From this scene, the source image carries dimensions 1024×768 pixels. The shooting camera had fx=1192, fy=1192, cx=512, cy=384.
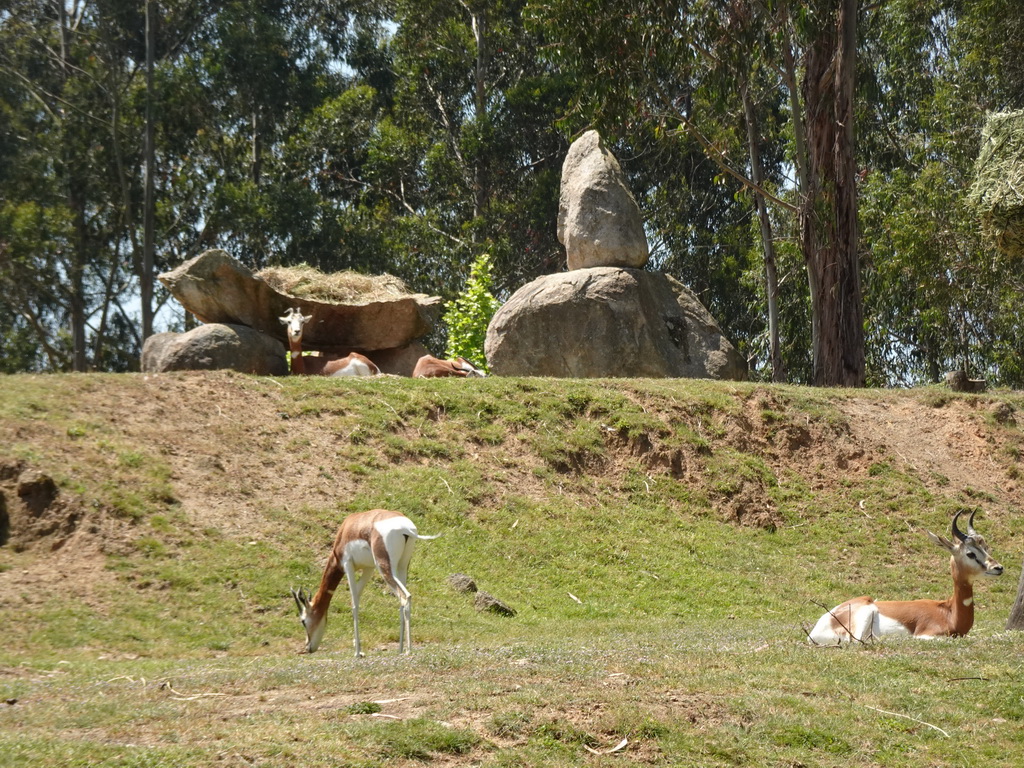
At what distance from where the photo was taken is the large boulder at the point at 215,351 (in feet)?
67.2

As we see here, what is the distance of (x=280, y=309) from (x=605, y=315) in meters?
6.23

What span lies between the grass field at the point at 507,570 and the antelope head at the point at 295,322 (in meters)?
3.07

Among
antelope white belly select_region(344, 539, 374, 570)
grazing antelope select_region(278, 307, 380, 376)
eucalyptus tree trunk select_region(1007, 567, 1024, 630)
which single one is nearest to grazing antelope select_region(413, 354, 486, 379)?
grazing antelope select_region(278, 307, 380, 376)

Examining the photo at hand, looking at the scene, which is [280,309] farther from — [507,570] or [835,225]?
[835,225]

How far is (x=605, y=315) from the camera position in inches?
847

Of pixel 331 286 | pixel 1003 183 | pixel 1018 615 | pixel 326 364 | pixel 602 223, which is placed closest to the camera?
pixel 1018 615

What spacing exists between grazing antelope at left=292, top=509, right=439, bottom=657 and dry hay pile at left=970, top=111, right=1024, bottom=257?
6.13 m

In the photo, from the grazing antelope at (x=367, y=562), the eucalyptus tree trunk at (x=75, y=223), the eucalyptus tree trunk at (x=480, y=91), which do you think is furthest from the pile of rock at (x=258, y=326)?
the eucalyptus tree trunk at (x=75, y=223)

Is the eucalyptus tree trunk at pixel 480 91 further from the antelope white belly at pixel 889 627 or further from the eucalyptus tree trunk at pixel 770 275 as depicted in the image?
the antelope white belly at pixel 889 627

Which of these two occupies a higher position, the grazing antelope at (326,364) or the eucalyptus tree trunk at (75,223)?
the eucalyptus tree trunk at (75,223)

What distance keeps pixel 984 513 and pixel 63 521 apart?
1272 cm

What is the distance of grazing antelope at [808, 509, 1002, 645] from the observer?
10.5m

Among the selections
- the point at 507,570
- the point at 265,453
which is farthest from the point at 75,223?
the point at 507,570

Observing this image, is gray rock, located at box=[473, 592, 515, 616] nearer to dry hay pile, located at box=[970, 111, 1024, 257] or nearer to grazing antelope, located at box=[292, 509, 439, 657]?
grazing antelope, located at box=[292, 509, 439, 657]
